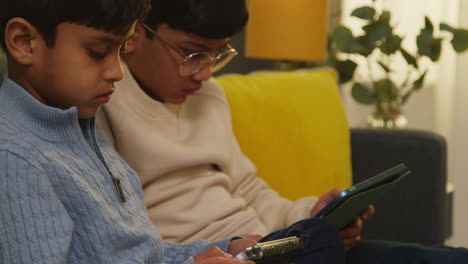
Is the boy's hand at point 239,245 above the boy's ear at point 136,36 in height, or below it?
below

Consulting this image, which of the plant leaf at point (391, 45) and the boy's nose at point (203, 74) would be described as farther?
the plant leaf at point (391, 45)

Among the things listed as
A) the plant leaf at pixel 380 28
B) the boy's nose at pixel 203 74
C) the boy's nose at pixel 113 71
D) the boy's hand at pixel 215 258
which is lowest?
the boy's hand at pixel 215 258

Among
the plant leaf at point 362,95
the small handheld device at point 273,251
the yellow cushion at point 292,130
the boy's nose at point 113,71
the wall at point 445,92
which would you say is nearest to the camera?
the boy's nose at point 113,71

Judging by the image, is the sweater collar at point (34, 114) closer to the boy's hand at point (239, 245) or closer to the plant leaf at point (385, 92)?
the boy's hand at point (239, 245)

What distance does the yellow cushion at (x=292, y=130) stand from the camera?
188 cm

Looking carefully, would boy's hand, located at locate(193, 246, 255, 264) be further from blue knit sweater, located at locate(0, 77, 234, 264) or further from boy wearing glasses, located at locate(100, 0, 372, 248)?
boy wearing glasses, located at locate(100, 0, 372, 248)

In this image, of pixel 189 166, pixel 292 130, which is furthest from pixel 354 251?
pixel 292 130

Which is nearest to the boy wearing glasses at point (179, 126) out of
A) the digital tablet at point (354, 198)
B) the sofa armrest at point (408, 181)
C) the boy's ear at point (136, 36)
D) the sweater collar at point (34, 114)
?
the boy's ear at point (136, 36)

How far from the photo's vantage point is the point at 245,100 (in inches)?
74.1

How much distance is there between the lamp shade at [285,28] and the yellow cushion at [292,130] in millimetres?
612

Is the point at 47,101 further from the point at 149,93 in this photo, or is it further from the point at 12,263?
the point at 149,93

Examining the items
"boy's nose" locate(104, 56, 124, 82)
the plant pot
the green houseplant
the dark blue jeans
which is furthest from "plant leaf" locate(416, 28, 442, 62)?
"boy's nose" locate(104, 56, 124, 82)

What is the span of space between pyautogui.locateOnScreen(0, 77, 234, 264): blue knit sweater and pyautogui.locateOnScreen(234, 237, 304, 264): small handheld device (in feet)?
0.46

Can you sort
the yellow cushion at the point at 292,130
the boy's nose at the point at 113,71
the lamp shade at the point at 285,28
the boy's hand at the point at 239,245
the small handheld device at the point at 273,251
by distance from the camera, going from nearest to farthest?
the boy's nose at the point at 113,71 → the small handheld device at the point at 273,251 → the boy's hand at the point at 239,245 → the yellow cushion at the point at 292,130 → the lamp shade at the point at 285,28
